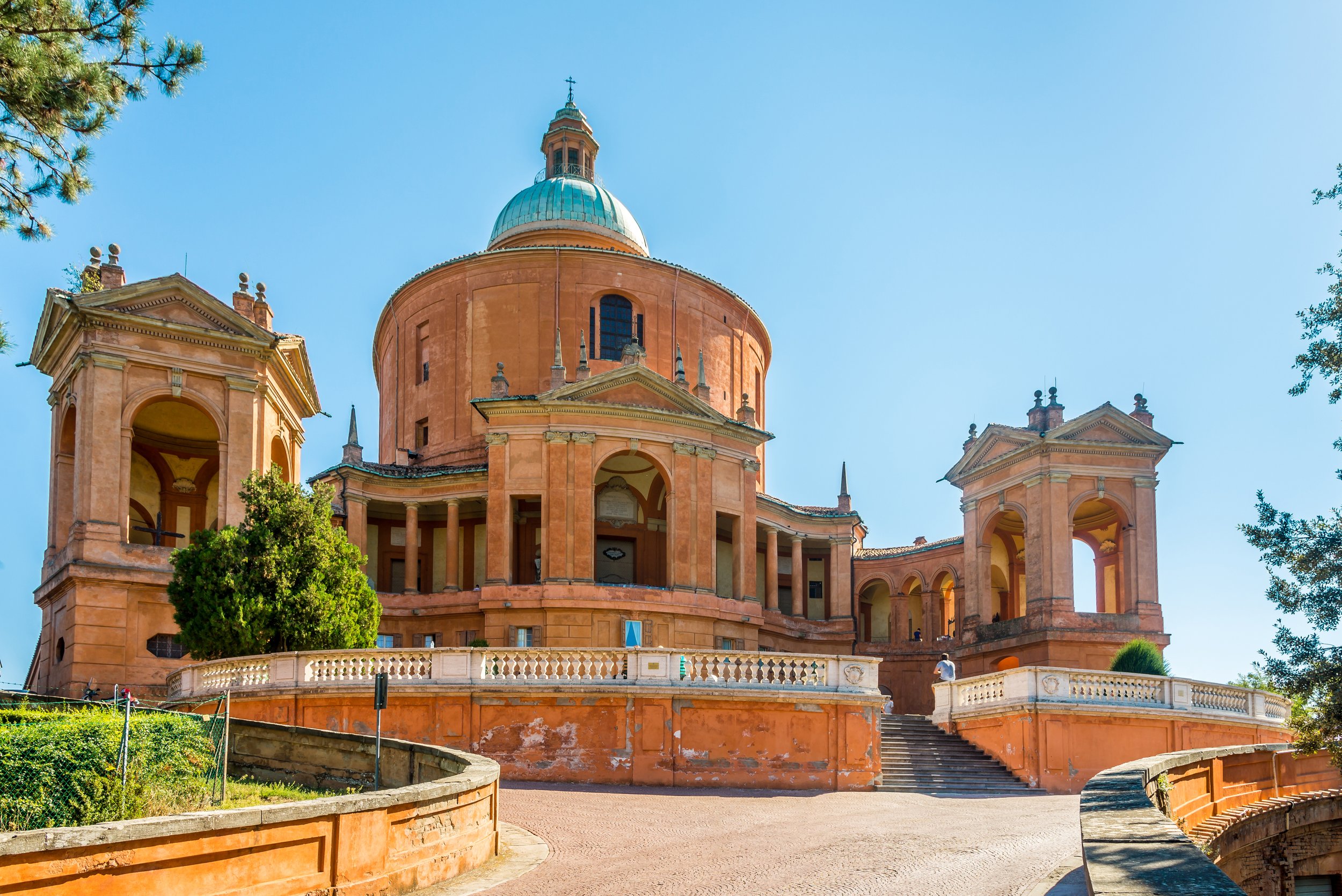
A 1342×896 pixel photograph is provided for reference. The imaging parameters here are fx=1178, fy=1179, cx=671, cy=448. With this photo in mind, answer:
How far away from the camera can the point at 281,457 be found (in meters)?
37.1

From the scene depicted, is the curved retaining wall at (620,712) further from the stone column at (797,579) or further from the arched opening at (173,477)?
the stone column at (797,579)

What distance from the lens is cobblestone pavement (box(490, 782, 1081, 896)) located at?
11289 mm

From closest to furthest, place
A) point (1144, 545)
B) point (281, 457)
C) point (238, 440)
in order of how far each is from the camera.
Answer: point (238, 440) < point (281, 457) < point (1144, 545)

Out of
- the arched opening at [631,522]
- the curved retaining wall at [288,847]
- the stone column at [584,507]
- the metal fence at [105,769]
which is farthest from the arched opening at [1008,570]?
the metal fence at [105,769]

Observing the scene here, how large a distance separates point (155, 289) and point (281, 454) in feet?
23.1

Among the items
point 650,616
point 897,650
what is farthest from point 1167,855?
point 897,650

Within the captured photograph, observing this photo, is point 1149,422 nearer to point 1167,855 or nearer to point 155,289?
point 155,289

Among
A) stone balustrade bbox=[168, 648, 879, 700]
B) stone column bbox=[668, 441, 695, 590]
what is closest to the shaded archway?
stone column bbox=[668, 441, 695, 590]

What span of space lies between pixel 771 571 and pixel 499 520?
37.7 ft

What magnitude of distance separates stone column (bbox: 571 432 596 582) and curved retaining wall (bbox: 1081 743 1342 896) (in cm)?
1827

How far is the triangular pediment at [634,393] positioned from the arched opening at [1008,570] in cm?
1470

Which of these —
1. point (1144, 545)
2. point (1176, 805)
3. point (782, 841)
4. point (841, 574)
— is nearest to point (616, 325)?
point (841, 574)

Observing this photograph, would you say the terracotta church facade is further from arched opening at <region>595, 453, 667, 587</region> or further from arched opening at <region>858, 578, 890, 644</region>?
arched opening at <region>858, 578, 890, 644</region>

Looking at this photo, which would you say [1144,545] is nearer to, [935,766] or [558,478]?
[935,766]
